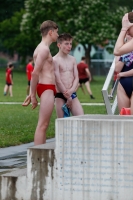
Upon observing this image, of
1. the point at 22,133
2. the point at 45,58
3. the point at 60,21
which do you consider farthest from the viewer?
the point at 60,21

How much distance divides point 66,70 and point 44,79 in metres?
0.86

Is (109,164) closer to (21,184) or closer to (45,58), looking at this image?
(21,184)

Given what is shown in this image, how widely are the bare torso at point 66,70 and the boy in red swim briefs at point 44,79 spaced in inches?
25.1

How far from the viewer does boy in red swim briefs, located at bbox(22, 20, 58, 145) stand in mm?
8503

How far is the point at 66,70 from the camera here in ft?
30.8

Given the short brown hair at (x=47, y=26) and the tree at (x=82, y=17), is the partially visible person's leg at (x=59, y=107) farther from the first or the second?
the tree at (x=82, y=17)

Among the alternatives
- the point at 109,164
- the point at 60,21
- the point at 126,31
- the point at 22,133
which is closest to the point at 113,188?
the point at 109,164

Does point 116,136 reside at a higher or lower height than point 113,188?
higher

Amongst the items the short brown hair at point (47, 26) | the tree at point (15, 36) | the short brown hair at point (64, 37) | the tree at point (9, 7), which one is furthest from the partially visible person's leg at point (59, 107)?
the tree at point (9, 7)

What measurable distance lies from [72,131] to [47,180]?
555 mm

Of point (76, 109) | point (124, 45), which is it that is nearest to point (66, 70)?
point (76, 109)

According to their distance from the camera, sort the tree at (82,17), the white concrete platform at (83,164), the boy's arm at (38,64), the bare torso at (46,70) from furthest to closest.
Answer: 1. the tree at (82,17)
2. the bare torso at (46,70)
3. the boy's arm at (38,64)
4. the white concrete platform at (83,164)

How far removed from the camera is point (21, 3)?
243 feet

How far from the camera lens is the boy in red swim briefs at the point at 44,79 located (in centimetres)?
850
